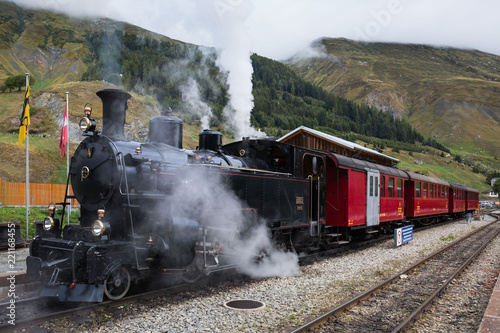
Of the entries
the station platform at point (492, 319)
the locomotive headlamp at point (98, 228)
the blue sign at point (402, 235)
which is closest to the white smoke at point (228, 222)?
the locomotive headlamp at point (98, 228)

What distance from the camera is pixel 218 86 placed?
25.1m

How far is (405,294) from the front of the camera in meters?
7.35

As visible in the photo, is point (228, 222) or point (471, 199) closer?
point (228, 222)

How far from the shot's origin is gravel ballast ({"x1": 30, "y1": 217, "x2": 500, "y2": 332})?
5.19 m

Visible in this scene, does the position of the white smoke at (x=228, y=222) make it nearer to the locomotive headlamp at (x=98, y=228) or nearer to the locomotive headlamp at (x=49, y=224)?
the locomotive headlamp at (x=98, y=228)

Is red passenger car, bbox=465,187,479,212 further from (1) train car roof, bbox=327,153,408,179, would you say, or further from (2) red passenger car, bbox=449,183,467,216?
(1) train car roof, bbox=327,153,408,179

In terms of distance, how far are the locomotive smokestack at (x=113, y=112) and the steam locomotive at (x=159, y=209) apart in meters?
0.02

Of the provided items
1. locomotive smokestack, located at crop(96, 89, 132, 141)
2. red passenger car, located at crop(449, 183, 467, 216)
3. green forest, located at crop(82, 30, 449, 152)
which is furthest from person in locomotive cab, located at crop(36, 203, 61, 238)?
red passenger car, located at crop(449, 183, 467, 216)

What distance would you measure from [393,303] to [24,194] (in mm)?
23745

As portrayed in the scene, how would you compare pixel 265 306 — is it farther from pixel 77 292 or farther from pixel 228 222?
pixel 77 292

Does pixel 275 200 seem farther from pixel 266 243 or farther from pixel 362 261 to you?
pixel 362 261

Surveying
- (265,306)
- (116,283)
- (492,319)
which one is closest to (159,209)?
(116,283)

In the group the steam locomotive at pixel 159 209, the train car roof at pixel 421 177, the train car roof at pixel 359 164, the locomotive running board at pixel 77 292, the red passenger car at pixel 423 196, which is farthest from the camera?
the red passenger car at pixel 423 196

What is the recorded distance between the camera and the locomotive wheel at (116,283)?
19.1 feet
